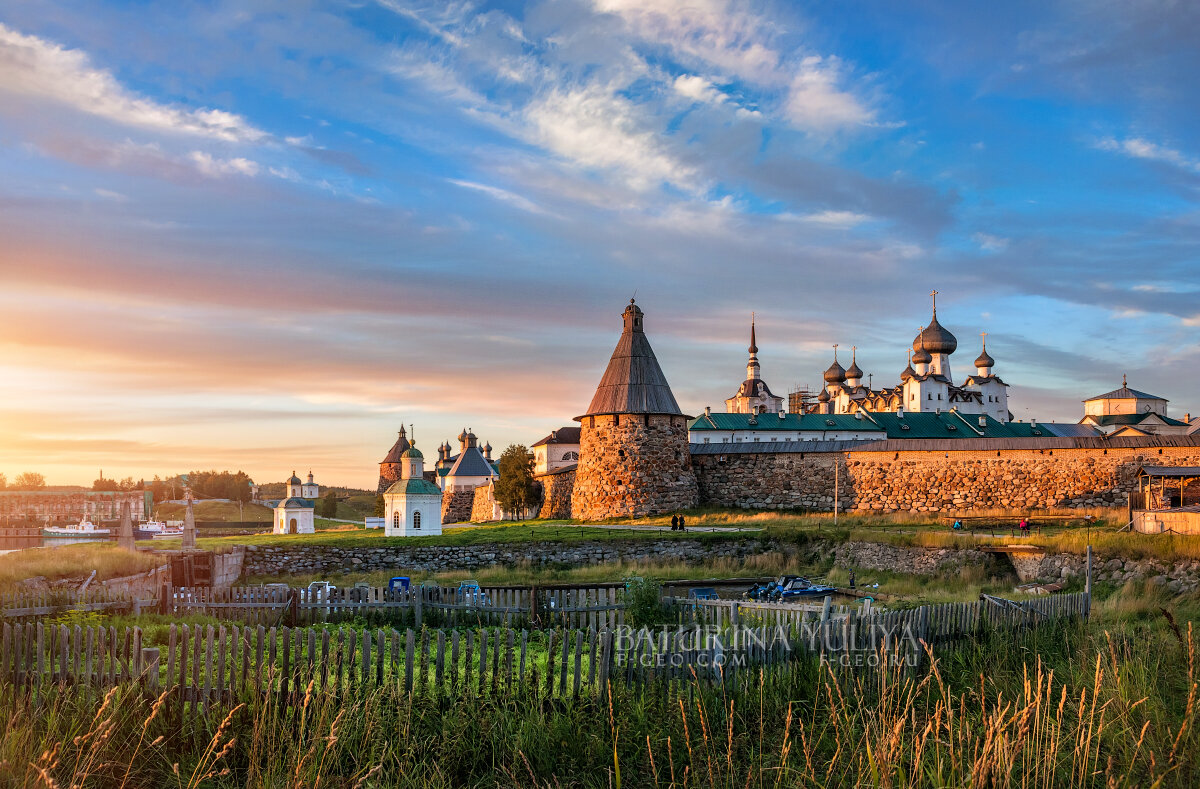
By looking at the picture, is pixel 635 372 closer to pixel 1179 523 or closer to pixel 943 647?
pixel 1179 523

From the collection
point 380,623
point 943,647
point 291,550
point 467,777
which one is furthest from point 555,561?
point 467,777

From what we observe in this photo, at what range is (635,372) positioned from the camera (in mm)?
39719

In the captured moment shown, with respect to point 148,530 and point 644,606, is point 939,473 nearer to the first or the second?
point 644,606

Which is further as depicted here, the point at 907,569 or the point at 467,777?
the point at 907,569

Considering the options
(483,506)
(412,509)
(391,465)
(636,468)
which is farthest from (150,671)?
(391,465)

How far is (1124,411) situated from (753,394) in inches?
1372

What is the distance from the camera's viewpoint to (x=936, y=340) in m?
78.6

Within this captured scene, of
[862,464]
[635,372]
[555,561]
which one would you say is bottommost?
[555,561]

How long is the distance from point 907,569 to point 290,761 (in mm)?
21771

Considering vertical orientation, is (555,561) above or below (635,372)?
below

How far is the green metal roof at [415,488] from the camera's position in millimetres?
37438

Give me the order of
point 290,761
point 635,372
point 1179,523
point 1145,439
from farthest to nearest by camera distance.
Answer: point 635,372 < point 1145,439 < point 1179,523 < point 290,761

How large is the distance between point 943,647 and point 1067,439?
28383 mm

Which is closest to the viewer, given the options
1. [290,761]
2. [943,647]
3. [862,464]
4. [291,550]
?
[290,761]
